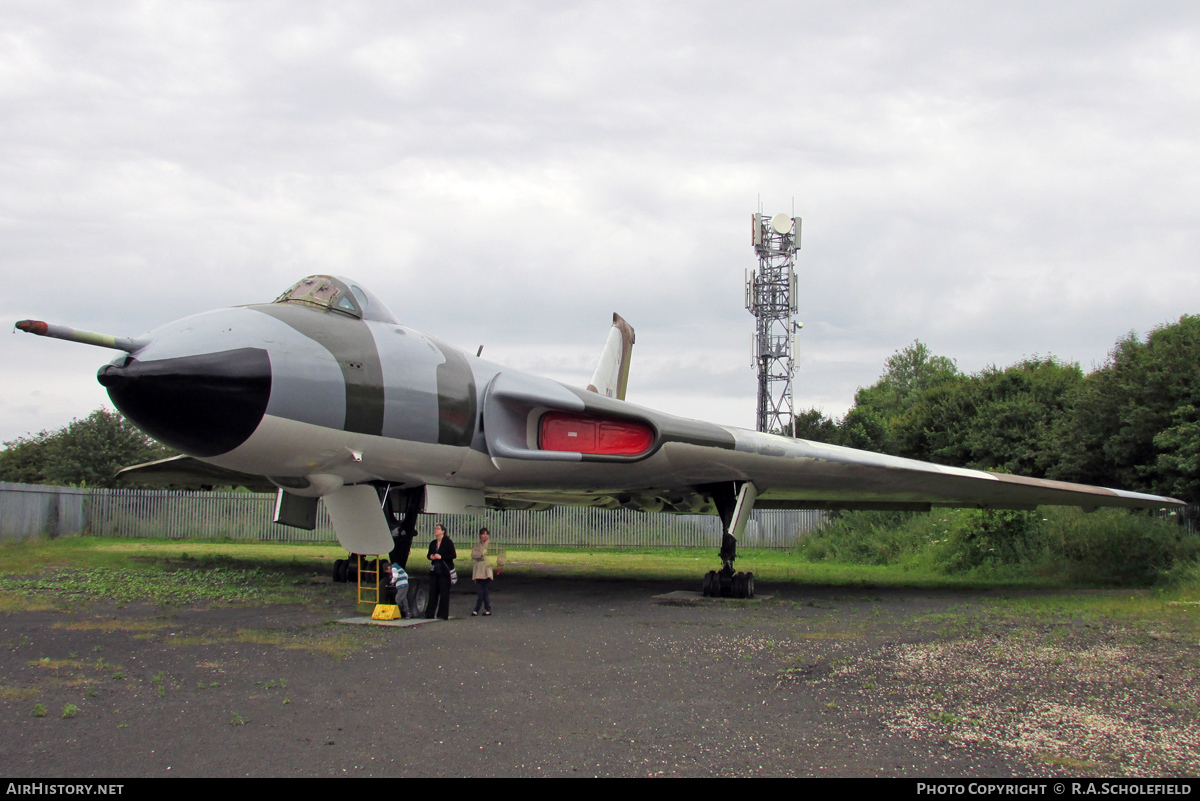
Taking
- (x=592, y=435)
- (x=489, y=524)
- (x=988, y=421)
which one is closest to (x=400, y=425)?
(x=592, y=435)

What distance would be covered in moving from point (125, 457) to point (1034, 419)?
1313 inches

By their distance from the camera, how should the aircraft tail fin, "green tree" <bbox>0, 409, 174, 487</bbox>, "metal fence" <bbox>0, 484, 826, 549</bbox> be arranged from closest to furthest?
the aircraft tail fin < "metal fence" <bbox>0, 484, 826, 549</bbox> < "green tree" <bbox>0, 409, 174, 487</bbox>

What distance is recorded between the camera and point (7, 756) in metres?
3.85

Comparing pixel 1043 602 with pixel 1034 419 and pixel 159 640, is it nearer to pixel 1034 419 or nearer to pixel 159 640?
pixel 159 640

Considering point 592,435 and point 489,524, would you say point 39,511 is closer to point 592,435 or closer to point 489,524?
point 489,524

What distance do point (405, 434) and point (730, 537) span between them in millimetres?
5366

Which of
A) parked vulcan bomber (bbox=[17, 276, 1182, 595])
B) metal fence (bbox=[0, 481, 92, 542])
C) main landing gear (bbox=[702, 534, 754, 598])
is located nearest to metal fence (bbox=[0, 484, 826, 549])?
metal fence (bbox=[0, 481, 92, 542])

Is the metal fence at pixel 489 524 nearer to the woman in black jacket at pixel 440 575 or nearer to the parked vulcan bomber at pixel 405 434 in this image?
the parked vulcan bomber at pixel 405 434

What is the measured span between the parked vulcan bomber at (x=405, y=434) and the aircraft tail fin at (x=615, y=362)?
10.9ft

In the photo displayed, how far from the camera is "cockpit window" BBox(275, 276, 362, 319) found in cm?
842

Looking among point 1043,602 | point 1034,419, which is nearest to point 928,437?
point 1034,419

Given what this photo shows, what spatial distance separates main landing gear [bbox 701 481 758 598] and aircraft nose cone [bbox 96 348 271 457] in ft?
22.0

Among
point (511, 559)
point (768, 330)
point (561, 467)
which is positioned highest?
point (768, 330)

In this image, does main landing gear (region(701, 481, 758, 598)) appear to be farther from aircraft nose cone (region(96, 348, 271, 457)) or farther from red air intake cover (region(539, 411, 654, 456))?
aircraft nose cone (region(96, 348, 271, 457))
